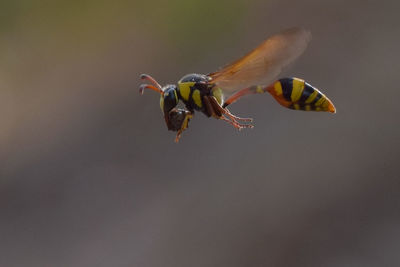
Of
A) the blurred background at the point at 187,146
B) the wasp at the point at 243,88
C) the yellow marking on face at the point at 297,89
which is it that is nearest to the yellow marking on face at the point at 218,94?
the wasp at the point at 243,88

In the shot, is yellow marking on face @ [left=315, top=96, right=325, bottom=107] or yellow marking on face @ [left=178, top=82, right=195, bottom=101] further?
yellow marking on face @ [left=178, top=82, right=195, bottom=101]

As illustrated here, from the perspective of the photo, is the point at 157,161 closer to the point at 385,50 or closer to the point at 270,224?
the point at 270,224

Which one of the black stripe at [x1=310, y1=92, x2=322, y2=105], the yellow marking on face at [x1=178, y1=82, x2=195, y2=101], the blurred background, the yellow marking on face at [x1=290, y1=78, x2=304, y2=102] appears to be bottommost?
the black stripe at [x1=310, y1=92, x2=322, y2=105]

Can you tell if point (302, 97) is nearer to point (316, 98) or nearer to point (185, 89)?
point (316, 98)

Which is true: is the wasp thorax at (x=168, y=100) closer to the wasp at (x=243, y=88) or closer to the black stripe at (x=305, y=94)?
the wasp at (x=243, y=88)

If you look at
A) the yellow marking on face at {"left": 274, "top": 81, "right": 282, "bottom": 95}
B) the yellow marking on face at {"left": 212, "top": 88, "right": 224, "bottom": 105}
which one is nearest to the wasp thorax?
the yellow marking on face at {"left": 212, "top": 88, "right": 224, "bottom": 105}

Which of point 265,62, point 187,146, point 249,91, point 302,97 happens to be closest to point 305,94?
point 302,97

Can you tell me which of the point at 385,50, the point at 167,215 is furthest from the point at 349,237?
the point at 385,50

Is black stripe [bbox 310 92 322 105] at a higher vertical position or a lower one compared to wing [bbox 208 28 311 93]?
lower

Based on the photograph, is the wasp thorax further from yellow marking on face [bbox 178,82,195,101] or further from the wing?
the wing
